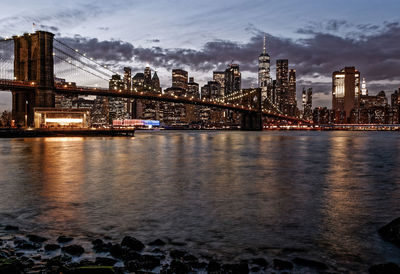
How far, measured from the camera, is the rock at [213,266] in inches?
214

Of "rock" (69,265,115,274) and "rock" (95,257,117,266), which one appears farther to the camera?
"rock" (95,257,117,266)

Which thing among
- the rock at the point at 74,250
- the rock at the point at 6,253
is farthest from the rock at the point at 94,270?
the rock at the point at 6,253

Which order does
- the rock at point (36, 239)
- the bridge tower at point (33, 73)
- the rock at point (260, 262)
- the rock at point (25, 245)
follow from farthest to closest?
the bridge tower at point (33, 73)
the rock at point (36, 239)
the rock at point (25, 245)
the rock at point (260, 262)

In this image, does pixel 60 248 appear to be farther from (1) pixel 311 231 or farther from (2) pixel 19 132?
(2) pixel 19 132

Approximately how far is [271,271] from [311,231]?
2472 mm

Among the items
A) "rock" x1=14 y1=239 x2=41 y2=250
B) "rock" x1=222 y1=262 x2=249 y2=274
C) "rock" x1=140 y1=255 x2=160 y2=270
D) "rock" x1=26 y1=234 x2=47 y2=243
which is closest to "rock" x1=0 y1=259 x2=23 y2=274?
"rock" x1=14 y1=239 x2=41 y2=250

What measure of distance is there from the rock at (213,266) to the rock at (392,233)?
3.41 m

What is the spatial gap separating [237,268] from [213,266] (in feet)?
1.21

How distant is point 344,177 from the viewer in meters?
17.6

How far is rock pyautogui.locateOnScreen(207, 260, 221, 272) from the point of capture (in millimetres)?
5446

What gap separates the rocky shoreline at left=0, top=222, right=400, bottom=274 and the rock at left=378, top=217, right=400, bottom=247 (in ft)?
0.09

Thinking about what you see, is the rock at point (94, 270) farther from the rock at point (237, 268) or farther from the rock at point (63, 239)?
the rock at point (63, 239)

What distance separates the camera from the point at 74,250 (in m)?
6.18

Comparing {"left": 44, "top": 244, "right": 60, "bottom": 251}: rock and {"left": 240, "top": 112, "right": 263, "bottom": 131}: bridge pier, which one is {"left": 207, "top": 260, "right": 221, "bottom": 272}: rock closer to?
{"left": 44, "top": 244, "right": 60, "bottom": 251}: rock
